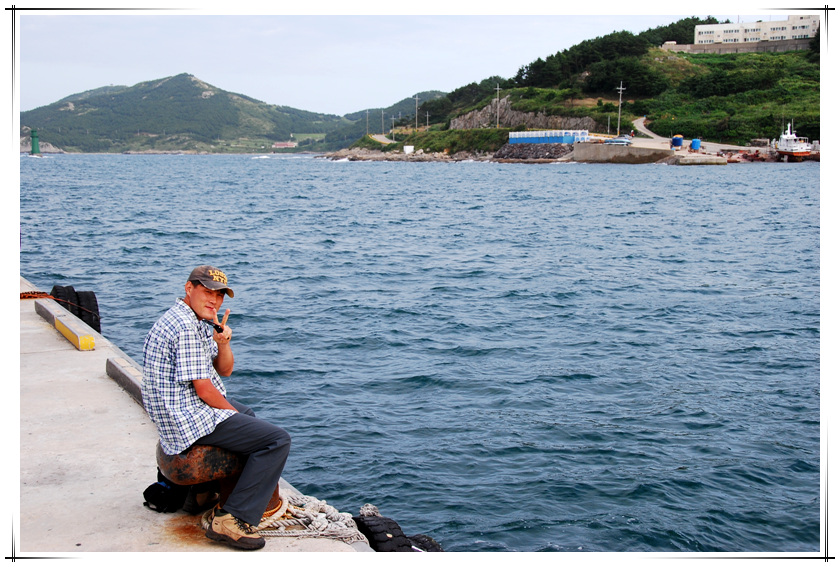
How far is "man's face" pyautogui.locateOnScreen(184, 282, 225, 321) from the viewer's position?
17.1 ft

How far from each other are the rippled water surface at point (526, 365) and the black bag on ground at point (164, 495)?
2707mm

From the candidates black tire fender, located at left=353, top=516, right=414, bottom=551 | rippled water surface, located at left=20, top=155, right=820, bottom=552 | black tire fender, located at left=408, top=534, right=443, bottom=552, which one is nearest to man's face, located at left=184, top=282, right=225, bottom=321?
black tire fender, located at left=353, top=516, right=414, bottom=551

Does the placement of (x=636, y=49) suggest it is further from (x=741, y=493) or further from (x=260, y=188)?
(x=741, y=493)

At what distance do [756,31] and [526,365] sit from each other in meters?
197

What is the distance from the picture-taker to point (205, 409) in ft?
17.3

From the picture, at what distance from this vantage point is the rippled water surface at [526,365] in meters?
8.27

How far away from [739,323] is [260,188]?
2328 inches

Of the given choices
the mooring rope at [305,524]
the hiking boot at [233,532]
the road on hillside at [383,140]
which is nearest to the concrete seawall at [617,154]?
the road on hillside at [383,140]

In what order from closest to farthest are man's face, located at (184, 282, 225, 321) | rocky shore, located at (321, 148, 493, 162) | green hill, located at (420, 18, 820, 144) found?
1. man's face, located at (184, 282, 225, 321)
2. green hill, located at (420, 18, 820, 144)
3. rocky shore, located at (321, 148, 493, 162)

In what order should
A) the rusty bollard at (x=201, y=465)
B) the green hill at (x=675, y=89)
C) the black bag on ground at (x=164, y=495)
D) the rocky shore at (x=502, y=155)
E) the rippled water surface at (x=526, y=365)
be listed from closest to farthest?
1. the rusty bollard at (x=201, y=465)
2. the black bag on ground at (x=164, y=495)
3. the rippled water surface at (x=526, y=365)
4. the green hill at (x=675, y=89)
5. the rocky shore at (x=502, y=155)

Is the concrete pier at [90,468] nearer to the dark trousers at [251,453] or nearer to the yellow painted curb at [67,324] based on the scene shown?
the yellow painted curb at [67,324]

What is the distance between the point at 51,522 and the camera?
18.5 feet

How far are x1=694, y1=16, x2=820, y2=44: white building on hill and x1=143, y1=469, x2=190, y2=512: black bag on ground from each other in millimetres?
189138

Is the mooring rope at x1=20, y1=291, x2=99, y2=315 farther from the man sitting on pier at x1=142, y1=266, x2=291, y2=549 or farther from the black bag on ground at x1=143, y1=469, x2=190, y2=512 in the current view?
the man sitting on pier at x1=142, y1=266, x2=291, y2=549
